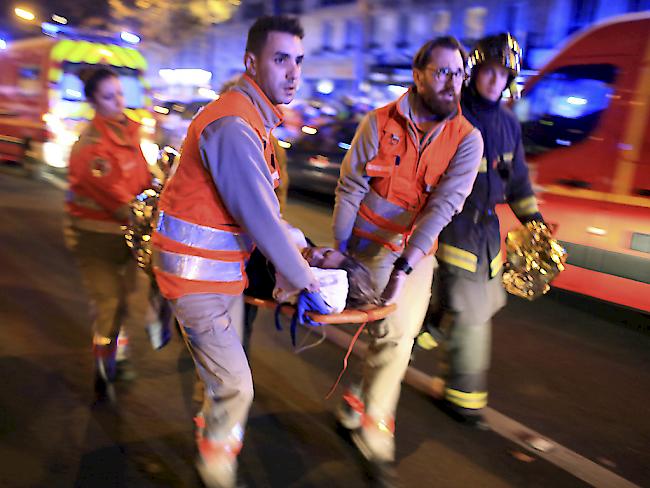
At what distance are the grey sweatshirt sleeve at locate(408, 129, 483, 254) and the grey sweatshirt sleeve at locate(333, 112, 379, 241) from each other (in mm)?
325

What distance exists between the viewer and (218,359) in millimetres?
2607

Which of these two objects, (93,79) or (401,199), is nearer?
(401,199)

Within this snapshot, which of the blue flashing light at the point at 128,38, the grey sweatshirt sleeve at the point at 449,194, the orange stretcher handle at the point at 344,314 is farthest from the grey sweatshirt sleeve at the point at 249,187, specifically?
the blue flashing light at the point at 128,38

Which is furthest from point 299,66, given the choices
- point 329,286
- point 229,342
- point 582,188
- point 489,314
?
point 582,188

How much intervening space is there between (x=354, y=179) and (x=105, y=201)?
1.50m

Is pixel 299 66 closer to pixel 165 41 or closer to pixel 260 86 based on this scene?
pixel 260 86

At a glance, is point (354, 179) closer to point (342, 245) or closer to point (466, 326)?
point (342, 245)

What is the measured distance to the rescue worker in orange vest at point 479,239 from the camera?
3.64m

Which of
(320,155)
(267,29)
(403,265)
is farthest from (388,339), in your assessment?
(320,155)

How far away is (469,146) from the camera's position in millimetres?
3201

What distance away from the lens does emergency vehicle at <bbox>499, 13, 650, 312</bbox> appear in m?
5.54

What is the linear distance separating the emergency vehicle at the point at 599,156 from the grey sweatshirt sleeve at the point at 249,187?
4.04 meters

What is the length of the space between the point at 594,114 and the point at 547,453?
3.51 meters

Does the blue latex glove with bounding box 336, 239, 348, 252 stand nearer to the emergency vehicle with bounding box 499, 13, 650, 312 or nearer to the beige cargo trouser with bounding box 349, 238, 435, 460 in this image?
the beige cargo trouser with bounding box 349, 238, 435, 460
